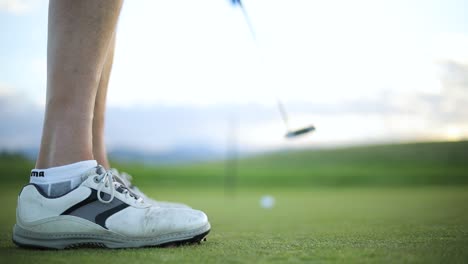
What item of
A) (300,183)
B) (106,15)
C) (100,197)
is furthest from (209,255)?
(300,183)

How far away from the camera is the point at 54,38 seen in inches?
56.6

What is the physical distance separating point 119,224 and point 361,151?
21.3 metres

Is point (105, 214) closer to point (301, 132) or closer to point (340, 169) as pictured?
point (301, 132)

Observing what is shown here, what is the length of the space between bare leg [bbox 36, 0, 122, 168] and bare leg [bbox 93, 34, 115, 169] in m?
0.44

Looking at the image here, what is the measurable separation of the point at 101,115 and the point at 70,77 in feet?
1.75

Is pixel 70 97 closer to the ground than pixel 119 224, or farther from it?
farther from it

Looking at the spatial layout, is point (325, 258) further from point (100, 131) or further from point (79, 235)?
point (100, 131)

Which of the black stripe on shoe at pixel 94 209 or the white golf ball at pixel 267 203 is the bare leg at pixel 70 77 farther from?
the white golf ball at pixel 267 203

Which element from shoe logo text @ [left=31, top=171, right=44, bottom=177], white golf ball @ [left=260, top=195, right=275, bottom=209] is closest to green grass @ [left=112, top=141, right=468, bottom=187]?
white golf ball @ [left=260, top=195, right=275, bottom=209]

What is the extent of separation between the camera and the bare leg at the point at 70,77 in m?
1.41

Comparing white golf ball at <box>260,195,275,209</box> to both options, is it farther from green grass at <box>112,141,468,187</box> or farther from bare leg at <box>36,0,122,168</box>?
green grass at <box>112,141,468,187</box>

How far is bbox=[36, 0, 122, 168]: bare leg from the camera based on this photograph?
1.41 metres

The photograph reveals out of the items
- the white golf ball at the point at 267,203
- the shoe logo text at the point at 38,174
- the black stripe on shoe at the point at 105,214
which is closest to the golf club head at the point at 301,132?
the black stripe on shoe at the point at 105,214

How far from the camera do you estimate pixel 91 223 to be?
4.60 ft
